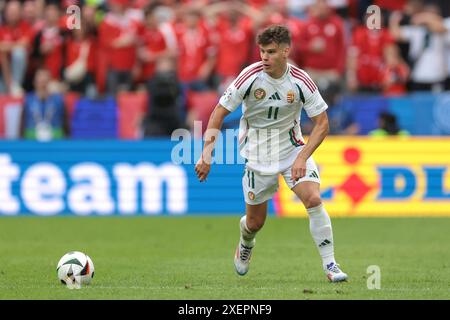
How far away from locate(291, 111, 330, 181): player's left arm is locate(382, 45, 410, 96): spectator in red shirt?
10779 millimetres

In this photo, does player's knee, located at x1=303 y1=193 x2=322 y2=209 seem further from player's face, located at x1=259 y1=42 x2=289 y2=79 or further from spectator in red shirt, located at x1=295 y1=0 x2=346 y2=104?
spectator in red shirt, located at x1=295 y1=0 x2=346 y2=104

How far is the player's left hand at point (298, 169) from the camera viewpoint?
999cm

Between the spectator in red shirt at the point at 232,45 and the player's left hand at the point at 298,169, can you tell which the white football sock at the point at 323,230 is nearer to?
the player's left hand at the point at 298,169

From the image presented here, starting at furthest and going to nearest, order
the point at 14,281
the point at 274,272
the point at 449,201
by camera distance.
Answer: the point at 449,201 → the point at 274,272 → the point at 14,281

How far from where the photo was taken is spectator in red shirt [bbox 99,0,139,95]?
21.0 meters

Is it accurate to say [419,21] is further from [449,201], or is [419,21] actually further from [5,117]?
[5,117]

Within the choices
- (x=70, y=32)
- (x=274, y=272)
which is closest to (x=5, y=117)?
(x=70, y=32)

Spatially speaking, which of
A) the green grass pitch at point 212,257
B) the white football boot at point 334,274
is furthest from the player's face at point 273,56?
the green grass pitch at point 212,257

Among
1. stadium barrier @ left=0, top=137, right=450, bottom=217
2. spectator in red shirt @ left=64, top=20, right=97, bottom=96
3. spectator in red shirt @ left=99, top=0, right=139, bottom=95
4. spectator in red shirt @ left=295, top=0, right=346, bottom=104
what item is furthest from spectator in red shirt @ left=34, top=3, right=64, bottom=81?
spectator in red shirt @ left=295, top=0, right=346, bottom=104

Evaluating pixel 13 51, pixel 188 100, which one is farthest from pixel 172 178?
pixel 13 51

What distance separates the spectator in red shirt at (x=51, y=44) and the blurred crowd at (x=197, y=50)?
0.07 feet

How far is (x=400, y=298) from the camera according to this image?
8.94 m

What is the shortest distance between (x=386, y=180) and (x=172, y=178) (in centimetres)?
385
